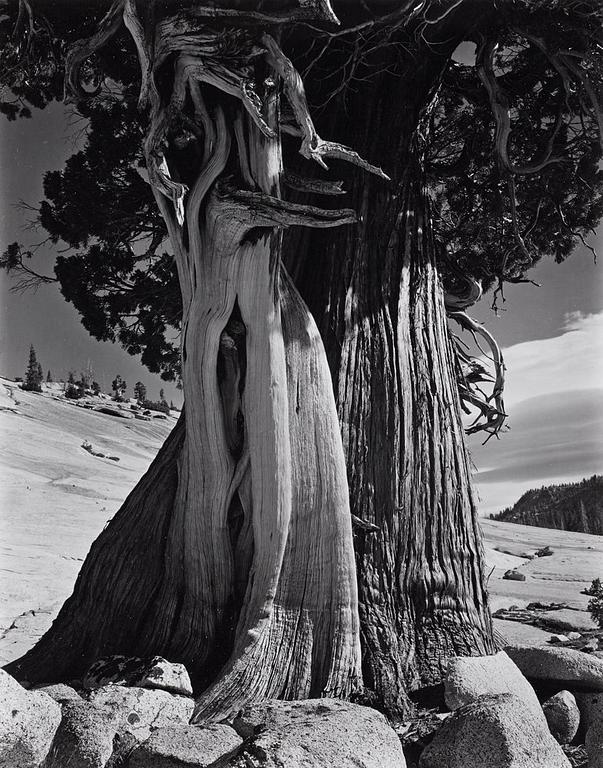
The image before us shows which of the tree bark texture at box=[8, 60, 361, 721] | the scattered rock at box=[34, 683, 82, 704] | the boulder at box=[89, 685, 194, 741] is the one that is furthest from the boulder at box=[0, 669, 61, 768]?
the tree bark texture at box=[8, 60, 361, 721]

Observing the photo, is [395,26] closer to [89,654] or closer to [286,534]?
[286,534]

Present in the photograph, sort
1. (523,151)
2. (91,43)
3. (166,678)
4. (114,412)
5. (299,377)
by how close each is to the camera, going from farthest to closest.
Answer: (114,412), (523,151), (91,43), (299,377), (166,678)

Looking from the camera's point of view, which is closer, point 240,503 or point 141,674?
point 141,674

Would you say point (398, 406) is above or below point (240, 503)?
above

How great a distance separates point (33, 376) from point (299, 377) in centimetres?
2526

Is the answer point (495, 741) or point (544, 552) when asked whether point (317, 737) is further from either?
point (544, 552)

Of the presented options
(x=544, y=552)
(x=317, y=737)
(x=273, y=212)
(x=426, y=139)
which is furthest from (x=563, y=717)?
(x=544, y=552)

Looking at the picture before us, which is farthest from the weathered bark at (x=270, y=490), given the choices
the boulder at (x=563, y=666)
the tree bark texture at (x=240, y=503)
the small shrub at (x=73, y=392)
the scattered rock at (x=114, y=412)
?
the small shrub at (x=73, y=392)

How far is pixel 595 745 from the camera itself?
2879 millimetres

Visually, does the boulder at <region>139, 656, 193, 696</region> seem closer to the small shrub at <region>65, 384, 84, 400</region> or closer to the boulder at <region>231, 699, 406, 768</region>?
the boulder at <region>231, 699, 406, 768</region>

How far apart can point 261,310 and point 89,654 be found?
6.84 feet

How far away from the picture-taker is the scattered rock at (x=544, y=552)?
14.7m

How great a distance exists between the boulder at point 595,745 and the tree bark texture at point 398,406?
0.78 m

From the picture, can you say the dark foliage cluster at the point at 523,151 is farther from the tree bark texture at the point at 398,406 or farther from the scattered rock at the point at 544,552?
the scattered rock at the point at 544,552
